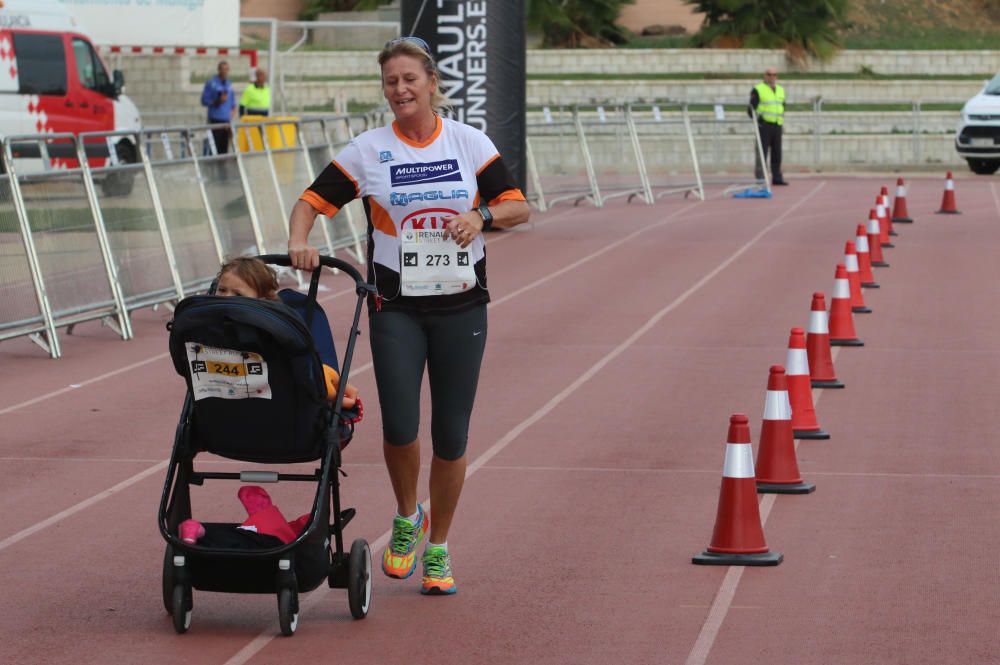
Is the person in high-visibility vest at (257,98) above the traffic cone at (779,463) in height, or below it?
below

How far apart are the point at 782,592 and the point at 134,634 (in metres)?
2.47

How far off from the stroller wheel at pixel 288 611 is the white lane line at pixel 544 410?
87 millimetres

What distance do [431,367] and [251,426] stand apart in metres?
0.82

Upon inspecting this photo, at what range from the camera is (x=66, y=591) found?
7117 millimetres

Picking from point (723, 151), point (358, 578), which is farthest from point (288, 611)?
point (723, 151)

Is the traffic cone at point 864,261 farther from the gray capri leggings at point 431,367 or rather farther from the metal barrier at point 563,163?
the gray capri leggings at point 431,367

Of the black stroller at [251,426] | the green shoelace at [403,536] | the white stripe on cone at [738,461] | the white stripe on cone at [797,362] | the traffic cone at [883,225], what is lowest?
the traffic cone at [883,225]

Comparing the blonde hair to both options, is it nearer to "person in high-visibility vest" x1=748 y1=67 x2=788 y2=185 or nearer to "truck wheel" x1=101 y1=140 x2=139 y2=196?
"truck wheel" x1=101 y1=140 x2=139 y2=196

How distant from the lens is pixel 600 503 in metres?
8.75

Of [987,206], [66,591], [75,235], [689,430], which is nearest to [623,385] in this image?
[689,430]

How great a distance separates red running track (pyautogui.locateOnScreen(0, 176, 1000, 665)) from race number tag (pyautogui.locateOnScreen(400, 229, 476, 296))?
121 cm

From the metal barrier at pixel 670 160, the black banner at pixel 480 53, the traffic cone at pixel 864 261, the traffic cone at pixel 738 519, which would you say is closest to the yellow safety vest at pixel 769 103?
the metal barrier at pixel 670 160

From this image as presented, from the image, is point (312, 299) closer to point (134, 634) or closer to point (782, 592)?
point (134, 634)

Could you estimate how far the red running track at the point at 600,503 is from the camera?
6.43 metres
